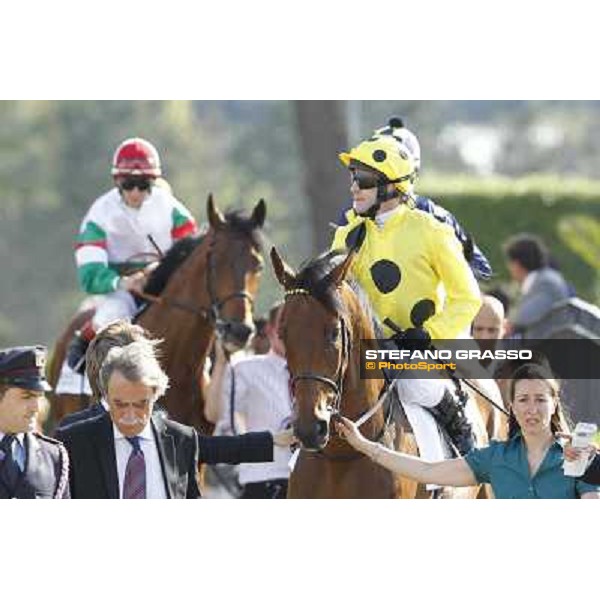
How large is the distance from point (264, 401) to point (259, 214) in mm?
1320

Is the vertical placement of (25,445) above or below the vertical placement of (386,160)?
below

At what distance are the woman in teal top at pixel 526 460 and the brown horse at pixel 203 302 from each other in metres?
3.76

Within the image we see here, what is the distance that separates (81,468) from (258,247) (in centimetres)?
450

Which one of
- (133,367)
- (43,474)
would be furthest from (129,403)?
(43,474)

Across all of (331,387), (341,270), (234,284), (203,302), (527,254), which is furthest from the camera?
(527,254)

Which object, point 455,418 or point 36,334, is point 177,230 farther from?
point 36,334

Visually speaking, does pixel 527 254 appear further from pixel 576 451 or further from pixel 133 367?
pixel 133 367

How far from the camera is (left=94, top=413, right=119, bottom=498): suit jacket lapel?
6.60 metres

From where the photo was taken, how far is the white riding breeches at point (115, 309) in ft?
36.7

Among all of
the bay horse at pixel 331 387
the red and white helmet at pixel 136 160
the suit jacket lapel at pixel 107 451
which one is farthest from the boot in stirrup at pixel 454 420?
the red and white helmet at pixel 136 160

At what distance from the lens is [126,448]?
6621mm

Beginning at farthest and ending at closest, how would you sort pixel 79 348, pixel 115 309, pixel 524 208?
pixel 524 208, pixel 79 348, pixel 115 309

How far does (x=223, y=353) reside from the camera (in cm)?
1073
